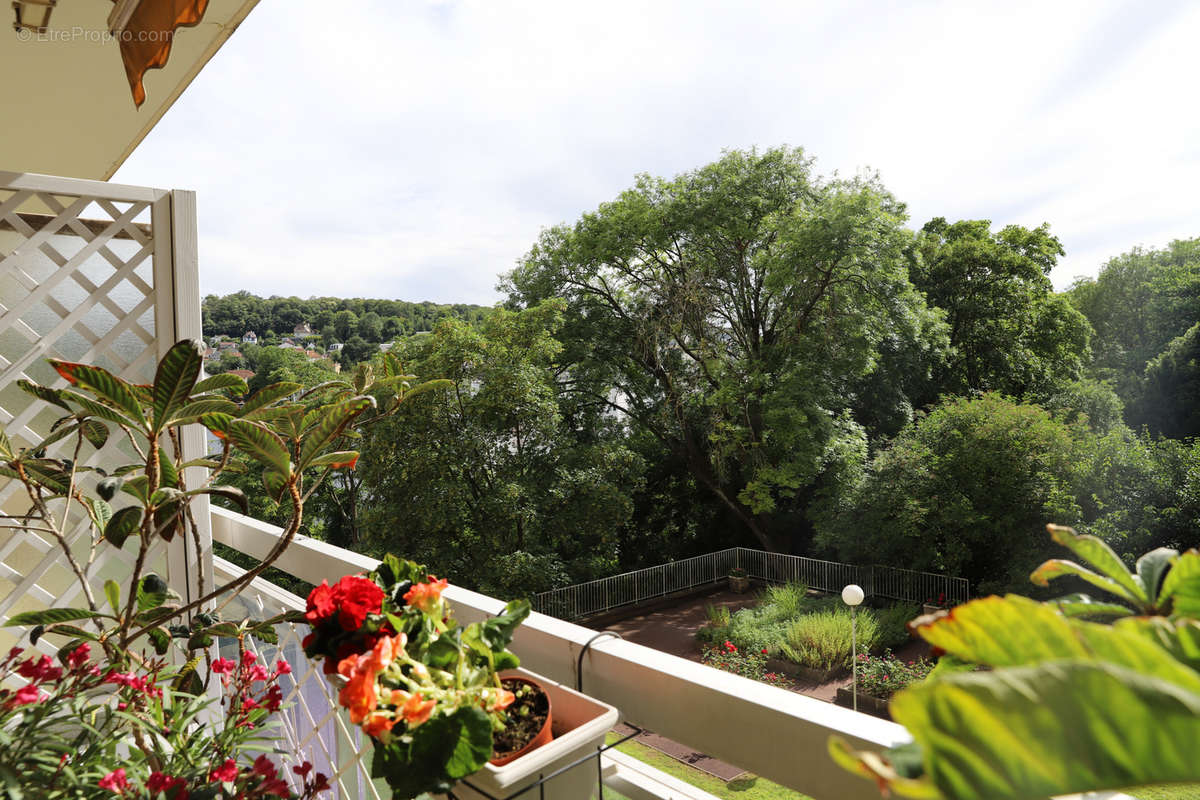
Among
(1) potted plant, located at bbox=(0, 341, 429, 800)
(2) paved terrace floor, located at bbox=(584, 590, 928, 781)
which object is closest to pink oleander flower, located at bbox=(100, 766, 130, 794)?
(1) potted plant, located at bbox=(0, 341, 429, 800)

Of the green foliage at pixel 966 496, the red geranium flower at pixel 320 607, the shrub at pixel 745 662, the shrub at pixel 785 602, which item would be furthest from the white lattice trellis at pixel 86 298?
the green foliage at pixel 966 496

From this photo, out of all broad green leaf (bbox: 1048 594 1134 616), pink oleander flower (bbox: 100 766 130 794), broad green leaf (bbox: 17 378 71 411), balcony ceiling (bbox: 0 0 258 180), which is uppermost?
balcony ceiling (bbox: 0 0 258 180)

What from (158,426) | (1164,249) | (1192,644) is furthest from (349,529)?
(1164,249)

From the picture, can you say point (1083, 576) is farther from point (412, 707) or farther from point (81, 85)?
point (81, 85)

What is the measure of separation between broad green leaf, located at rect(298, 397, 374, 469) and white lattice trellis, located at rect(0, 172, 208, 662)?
750 millimetres

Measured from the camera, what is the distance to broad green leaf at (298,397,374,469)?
0.85m

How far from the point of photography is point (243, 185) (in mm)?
20219

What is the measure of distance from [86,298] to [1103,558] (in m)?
1.82

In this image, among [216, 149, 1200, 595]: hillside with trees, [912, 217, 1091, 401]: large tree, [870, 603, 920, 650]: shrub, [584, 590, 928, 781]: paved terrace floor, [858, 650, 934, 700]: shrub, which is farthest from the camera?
[912, 217, 1091, 401]: large tree

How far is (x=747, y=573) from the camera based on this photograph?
10.9 m

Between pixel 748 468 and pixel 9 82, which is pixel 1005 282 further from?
pixel 9 82

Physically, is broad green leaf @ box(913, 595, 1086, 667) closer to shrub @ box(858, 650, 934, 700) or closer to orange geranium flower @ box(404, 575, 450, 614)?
orange geranium flower @ box(404, 575, 450, 614)

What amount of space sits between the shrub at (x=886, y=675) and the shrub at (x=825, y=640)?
30 centimetres

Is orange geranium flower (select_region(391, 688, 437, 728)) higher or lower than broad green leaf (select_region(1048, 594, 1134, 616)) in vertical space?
lower
